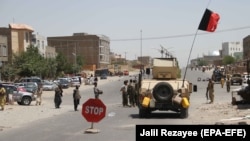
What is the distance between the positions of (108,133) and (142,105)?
587cm

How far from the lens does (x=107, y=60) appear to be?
188m

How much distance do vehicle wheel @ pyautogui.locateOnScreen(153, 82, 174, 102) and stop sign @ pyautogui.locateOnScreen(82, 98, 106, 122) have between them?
6.03 metres

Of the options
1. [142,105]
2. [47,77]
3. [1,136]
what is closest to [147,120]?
[142,105]

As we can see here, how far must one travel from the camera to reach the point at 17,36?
98062mm

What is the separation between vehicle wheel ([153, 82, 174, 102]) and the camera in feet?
73.2

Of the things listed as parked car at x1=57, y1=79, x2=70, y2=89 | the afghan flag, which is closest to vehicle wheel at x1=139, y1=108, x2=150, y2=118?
the afghan flag

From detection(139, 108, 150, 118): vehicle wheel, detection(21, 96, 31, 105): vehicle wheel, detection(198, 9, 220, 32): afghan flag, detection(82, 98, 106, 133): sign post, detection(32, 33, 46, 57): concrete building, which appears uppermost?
detection(32, 33, 46, 57): concrete building

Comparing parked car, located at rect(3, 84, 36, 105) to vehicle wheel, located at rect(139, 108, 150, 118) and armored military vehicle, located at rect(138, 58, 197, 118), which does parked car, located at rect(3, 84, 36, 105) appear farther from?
vehicle wheel, located at rect(139, 108, 150, 118)

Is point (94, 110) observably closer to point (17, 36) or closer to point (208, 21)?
point (208, 21)

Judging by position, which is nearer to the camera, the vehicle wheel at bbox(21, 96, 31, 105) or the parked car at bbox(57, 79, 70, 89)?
the vehicle wheel at bbox(21, 96, 31, 105)

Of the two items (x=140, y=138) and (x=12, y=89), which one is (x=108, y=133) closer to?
(x=140, y=138)

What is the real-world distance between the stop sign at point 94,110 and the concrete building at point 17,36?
3094 inches

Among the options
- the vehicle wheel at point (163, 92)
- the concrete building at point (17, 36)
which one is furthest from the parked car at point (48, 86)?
the vehicle wheel at point (163, 92)

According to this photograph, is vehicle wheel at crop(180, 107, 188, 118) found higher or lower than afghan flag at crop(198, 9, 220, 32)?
lower
